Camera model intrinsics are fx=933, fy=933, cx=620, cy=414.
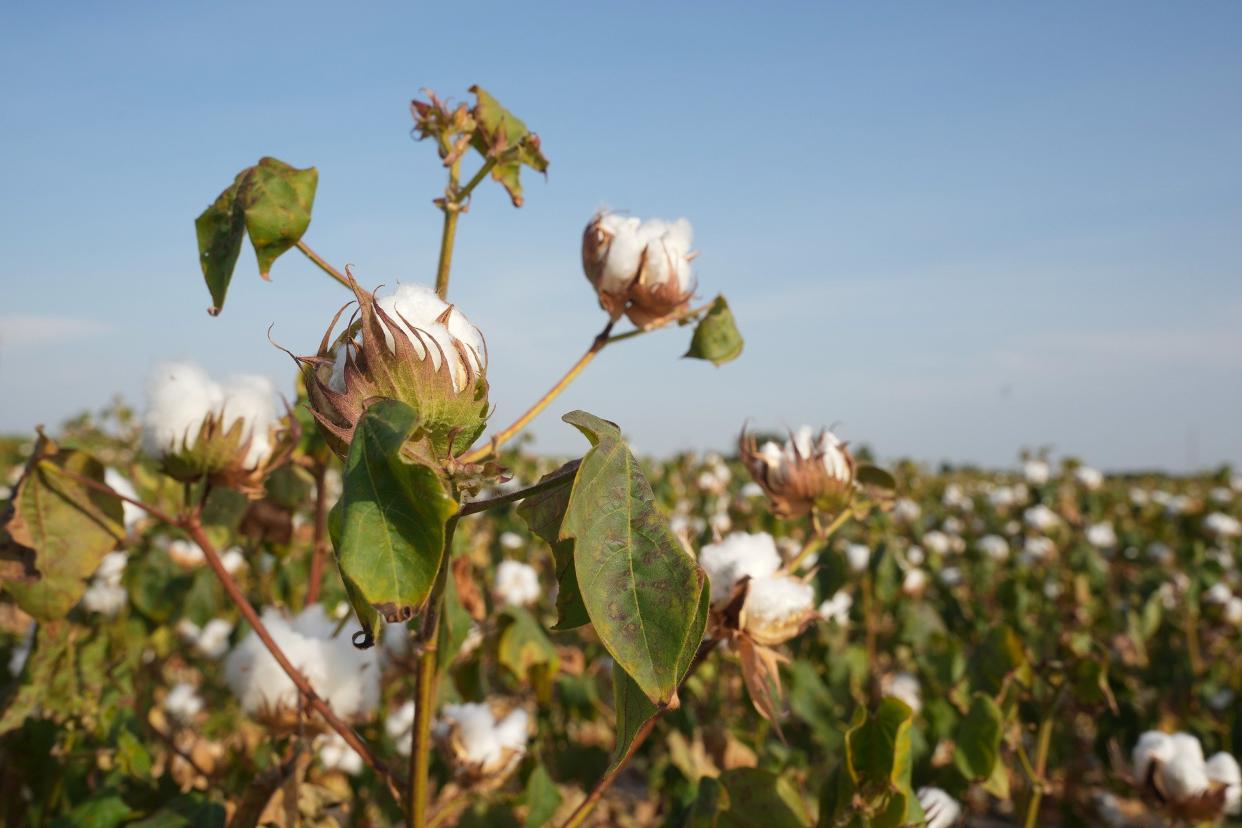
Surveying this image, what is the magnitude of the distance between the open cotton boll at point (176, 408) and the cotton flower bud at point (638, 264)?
0.55m

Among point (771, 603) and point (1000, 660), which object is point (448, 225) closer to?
point (771, 603)

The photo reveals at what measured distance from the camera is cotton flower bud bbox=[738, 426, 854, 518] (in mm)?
1399

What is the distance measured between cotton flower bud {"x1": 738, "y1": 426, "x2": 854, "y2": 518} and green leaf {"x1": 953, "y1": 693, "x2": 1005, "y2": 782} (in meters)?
0.41

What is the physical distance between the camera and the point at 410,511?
584mm

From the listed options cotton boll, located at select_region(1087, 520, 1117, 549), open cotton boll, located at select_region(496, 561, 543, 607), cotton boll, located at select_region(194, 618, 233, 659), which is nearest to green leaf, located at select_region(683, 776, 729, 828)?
open cotton boll, located at select_region(496, 561, 543, 607)

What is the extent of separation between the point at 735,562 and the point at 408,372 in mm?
609

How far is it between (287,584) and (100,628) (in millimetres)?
809

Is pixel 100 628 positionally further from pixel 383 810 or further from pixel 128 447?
pixel 128 447

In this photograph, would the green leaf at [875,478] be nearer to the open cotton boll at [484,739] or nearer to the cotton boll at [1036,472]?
the open cotton boll at [484,739]

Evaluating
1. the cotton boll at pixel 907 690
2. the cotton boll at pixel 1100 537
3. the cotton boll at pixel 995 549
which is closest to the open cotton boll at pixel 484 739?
the cotton boll at pixel 907 690

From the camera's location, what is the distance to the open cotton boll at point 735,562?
3.80 feet

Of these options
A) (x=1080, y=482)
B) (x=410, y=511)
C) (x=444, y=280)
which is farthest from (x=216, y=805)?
(x=1080, y=482)

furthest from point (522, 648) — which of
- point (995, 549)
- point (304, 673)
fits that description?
point (995, 549)

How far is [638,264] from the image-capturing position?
1241 millimetres
